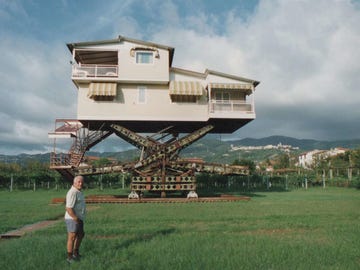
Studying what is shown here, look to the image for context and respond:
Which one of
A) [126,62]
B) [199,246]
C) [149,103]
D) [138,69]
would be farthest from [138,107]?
[199,246]

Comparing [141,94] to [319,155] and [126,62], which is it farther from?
[319,155]

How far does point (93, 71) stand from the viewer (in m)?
21.4

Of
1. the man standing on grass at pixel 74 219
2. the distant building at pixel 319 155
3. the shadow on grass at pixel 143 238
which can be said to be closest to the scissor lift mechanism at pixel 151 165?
the shadow on grass at pixel 143 238

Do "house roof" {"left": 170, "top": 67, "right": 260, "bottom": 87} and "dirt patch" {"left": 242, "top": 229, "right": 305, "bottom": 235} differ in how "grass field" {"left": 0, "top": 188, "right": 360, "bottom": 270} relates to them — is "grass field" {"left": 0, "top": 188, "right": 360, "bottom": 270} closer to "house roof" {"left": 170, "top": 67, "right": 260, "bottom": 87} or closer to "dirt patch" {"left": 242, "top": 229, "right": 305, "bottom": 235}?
"dirt patch" {"left": 242, "top": 229, "right": 305, "bottom": 235}

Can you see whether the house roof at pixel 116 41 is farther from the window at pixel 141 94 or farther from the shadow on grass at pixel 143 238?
the shadow on grass at pixel 143 238

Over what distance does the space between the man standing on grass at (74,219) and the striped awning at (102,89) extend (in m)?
15.1

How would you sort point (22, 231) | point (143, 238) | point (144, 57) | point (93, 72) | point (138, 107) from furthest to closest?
point (144, 57)
point (138, 107)
point (93, 72)
point (22, 231)
point (143, 238)

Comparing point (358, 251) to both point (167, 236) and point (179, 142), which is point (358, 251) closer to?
point (167, 236)

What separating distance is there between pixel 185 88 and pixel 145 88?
114 inches

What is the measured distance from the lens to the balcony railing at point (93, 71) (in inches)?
832

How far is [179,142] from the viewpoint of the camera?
72.4ft

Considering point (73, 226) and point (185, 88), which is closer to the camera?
point (73, 226)

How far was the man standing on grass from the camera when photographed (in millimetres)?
5812

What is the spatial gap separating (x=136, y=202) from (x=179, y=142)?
5563mm
